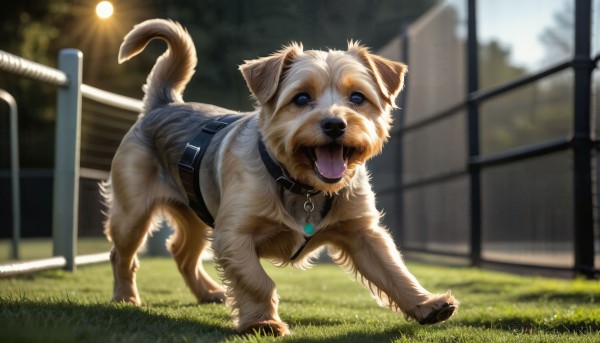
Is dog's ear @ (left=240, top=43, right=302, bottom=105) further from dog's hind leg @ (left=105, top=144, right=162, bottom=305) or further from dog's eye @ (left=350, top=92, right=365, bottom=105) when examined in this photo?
dog's hind leg @ (left=105, top=144, right=162, bottom=305)

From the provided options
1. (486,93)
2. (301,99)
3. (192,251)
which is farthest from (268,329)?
(486,93)

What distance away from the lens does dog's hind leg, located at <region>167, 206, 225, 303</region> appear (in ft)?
16.7

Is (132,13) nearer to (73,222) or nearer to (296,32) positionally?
(296,32)

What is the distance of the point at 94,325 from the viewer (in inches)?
123

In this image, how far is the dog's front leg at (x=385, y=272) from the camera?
12.2 ft

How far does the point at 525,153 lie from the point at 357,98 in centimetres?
424

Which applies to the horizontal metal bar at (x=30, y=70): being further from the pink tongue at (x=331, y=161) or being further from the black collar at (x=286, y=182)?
the pink tongue at (x=331, y=161)

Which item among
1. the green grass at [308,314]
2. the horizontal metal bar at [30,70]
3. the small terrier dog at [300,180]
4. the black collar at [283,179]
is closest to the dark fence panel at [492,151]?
the green grass at [308,314]

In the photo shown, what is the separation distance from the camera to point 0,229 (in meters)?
14.1

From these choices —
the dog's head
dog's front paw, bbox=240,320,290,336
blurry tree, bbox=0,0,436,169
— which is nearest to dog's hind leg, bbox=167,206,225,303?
the dog's head

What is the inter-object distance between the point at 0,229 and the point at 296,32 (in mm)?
6483

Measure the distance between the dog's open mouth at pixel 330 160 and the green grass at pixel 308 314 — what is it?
0.71 metres

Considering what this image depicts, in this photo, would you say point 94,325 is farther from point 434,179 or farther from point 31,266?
point 434,179

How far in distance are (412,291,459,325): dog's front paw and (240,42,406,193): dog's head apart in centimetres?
69
